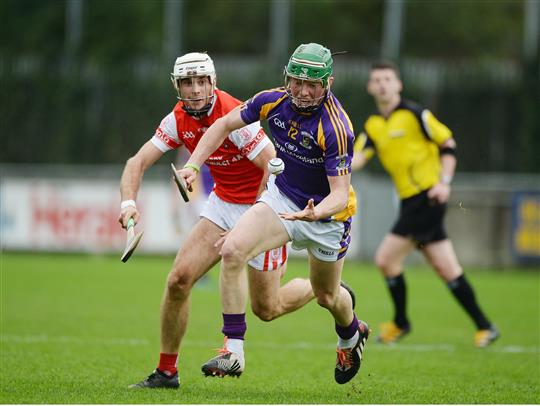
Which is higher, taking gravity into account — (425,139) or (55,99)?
(425,139)

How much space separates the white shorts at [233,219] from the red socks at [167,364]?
87 cm

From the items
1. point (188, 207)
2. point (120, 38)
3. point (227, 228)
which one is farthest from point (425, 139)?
point (120, 38)

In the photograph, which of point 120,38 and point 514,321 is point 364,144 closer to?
point 514,321

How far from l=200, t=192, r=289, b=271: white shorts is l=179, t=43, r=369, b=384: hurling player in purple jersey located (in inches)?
15.5

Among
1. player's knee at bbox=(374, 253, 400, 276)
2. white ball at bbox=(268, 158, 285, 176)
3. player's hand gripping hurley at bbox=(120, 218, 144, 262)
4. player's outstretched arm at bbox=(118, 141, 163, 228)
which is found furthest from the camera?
player's knee at bbox=(374, 253, 400, 276)

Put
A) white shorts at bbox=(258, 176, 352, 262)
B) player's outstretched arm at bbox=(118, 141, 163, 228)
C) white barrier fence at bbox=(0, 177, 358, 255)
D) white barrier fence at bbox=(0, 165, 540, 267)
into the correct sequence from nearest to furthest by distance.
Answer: white shorts at bbox=(258, 176, 352, 262)
player's outstretched arm at bbox=(118, 141, 163, 228)
white barrier fence at bbox=(0, 165, 540, 267)
white barrier fence at bbox=(0, 177, 358, 255)

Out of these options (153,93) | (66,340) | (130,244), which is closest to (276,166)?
(130,244)

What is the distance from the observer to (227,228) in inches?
301

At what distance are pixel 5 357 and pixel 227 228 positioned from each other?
2232 mm

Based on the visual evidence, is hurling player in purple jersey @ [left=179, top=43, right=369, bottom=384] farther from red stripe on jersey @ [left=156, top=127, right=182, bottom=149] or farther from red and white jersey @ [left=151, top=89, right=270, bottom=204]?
red stripe on jersey @ [left=156, top=127, right=182, bottom=149]

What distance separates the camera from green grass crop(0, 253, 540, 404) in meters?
7.17

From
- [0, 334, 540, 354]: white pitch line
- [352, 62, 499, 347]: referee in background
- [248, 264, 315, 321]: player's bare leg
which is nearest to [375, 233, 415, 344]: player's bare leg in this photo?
[352, 62, 499, 347]: referee in background

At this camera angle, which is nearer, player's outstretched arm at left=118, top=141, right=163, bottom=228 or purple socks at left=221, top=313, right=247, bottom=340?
purple socks at left=221, top=313, right=247, bottom=340

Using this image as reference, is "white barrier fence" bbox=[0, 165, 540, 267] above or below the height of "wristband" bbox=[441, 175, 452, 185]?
below
